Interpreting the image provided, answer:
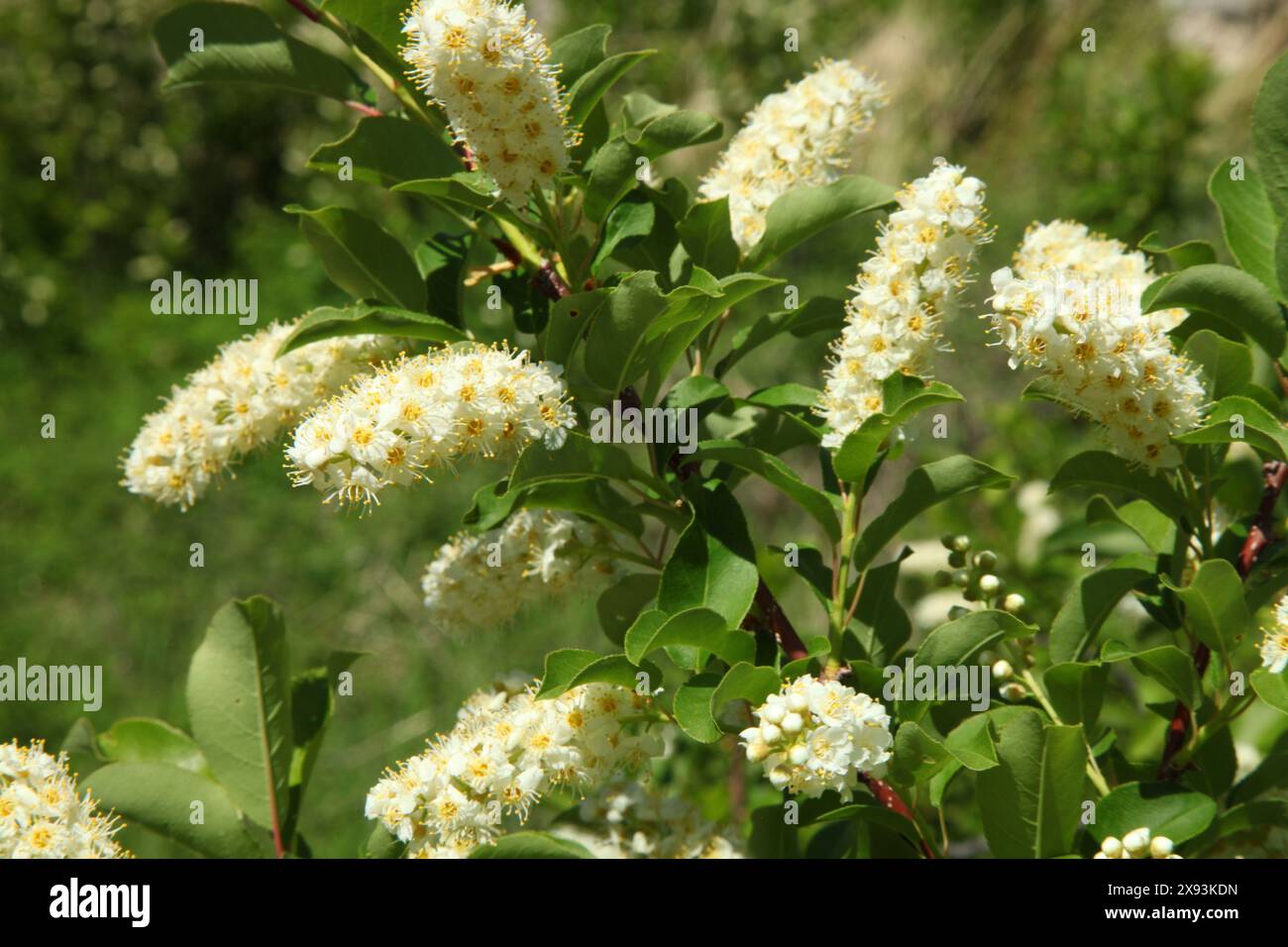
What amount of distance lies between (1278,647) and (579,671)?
656mm

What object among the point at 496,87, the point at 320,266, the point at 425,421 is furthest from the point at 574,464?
the point at 320,266

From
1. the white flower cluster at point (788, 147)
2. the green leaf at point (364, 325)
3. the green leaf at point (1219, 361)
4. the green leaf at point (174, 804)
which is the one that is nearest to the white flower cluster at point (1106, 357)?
the green leaf at point (1219, 361)

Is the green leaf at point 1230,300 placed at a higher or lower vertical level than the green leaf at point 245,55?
lower

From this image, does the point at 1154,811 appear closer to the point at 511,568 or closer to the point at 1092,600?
the point at 1092,600

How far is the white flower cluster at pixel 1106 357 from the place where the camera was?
3.92 ft

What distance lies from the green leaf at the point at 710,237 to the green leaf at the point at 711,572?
286 mm

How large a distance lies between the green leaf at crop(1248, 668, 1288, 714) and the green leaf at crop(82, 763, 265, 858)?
1059 mm

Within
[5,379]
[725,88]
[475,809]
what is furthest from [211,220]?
[475,809]

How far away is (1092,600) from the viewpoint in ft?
4.54

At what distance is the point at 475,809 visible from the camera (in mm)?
1317

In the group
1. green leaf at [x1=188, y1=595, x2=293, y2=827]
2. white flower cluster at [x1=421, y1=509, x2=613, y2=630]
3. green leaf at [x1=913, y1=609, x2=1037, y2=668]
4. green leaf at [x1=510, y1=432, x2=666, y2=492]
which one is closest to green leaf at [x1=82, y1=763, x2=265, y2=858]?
green leaf at [x1=188, y1=595, x2=293, y2=827]

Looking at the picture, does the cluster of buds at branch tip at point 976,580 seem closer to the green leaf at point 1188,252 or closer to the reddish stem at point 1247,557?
the reddish stem at point 1247,557

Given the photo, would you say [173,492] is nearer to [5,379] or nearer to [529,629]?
[529,629]

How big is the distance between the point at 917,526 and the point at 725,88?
2816 mm
